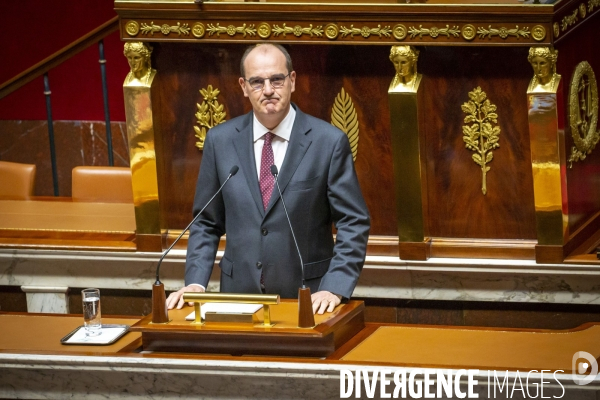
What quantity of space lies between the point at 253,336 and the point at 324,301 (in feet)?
0.88

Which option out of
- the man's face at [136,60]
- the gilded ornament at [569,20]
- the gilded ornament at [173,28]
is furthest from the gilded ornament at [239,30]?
the gilded ornament at [569,20]

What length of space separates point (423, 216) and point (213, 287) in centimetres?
93

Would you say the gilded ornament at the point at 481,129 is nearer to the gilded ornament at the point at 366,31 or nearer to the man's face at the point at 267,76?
the gilded ornament at the point at 366,31

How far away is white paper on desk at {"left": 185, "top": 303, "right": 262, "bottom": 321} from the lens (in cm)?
303

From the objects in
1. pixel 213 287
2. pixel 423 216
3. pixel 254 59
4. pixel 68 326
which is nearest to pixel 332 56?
pixel 423 216

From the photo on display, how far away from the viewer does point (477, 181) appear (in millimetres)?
4512

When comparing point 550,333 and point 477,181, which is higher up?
point 477,181

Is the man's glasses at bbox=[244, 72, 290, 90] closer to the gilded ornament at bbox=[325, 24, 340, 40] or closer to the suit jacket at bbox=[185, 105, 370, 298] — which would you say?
the suit jacket at bbox=[185, 105, 370, 298]

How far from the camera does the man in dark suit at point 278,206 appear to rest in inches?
131

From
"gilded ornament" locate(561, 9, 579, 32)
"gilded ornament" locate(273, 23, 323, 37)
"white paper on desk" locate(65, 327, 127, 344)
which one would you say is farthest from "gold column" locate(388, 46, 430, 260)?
"white paper on desk" locate(65, 327, 127, 344)

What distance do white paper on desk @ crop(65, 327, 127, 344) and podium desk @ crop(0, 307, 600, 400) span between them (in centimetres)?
4

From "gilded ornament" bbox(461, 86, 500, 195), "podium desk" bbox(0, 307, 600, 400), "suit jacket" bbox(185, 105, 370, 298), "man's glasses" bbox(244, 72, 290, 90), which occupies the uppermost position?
"man's glasses" bbox(244, 72, 290, 90)

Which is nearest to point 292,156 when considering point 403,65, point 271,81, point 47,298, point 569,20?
point 271,81

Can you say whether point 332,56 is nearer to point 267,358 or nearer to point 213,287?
point 213,287
